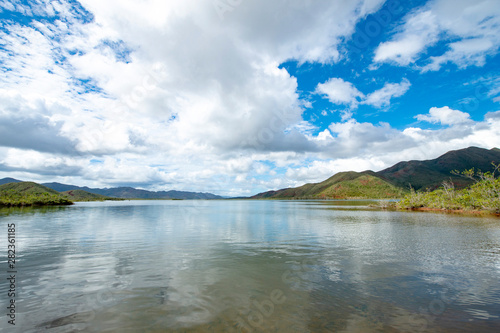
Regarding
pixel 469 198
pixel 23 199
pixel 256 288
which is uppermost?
pixel 23 199

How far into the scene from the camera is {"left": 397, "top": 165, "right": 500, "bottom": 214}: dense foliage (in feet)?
237

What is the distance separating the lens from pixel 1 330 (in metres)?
11.0

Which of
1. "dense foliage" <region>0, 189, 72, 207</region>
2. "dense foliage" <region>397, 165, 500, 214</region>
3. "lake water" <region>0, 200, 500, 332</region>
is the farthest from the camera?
"dense foliage" <region>0, 189, 72, 207</region>

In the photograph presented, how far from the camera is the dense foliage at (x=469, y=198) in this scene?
72.2 meters

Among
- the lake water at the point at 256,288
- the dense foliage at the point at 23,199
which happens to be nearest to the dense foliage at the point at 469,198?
the lake water at the point at 256,288

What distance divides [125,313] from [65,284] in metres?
8.07

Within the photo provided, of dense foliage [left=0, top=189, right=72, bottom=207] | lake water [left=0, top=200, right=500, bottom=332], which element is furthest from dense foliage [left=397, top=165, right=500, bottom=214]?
dense foliage [left=0, top=189, right=72, bottom=207]

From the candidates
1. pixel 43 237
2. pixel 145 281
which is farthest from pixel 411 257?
pixel 43 237

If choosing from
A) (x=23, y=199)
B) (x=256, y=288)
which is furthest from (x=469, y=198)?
(x=23, y=199)

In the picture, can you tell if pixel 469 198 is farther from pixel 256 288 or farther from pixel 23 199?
pixel 23 199

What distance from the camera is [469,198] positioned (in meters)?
82.1

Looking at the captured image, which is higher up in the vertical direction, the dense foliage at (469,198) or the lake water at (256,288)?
the dense foliage at (469,198)

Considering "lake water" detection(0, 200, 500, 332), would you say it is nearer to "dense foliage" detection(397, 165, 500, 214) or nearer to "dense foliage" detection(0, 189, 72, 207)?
"dense foliage" detection(397, 165, 500, 214)

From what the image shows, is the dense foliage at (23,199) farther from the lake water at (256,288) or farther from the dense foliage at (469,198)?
the dense foliage at (469,198)
